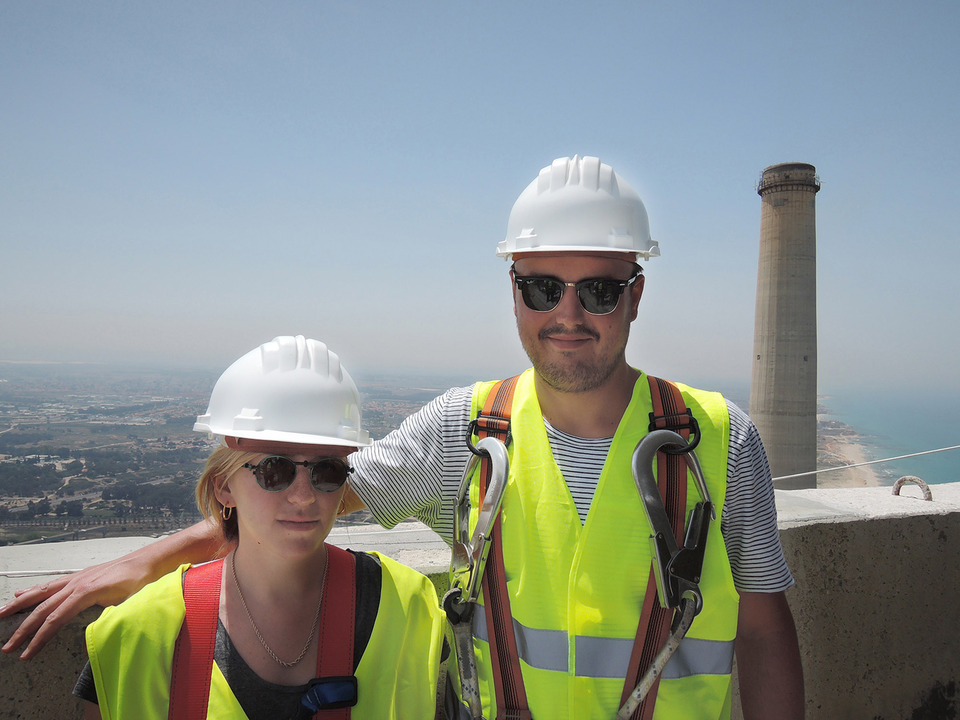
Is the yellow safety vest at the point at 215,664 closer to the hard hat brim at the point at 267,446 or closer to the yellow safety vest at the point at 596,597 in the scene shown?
the yellow safety vest at the point at 596,597

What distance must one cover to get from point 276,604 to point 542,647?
79cm

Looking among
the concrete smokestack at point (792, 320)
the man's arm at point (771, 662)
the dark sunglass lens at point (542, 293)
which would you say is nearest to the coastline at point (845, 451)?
the concrete smokestack at point (792, 320)

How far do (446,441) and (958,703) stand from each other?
3219mm

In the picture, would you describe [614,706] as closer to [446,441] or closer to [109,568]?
[446,441]

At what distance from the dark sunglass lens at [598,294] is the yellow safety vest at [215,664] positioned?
A: 1055 millimetres

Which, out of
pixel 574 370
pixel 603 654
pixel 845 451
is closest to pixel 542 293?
pixel 574 370

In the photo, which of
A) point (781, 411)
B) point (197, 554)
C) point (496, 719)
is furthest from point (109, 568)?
point (781, 411)

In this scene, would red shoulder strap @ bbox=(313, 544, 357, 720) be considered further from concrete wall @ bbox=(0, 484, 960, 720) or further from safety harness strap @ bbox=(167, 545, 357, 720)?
concrete wall @ bbox=(0, 484, 960, 720)

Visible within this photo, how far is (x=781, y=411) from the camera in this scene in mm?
26094

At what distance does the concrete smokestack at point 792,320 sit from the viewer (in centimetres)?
2609

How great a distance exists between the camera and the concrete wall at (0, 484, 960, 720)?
2.80 metres

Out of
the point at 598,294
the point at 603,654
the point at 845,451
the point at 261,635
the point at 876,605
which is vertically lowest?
the point at 845,451

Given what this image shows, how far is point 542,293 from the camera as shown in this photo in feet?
6.64

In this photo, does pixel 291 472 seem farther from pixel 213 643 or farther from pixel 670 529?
pixel 670 529
